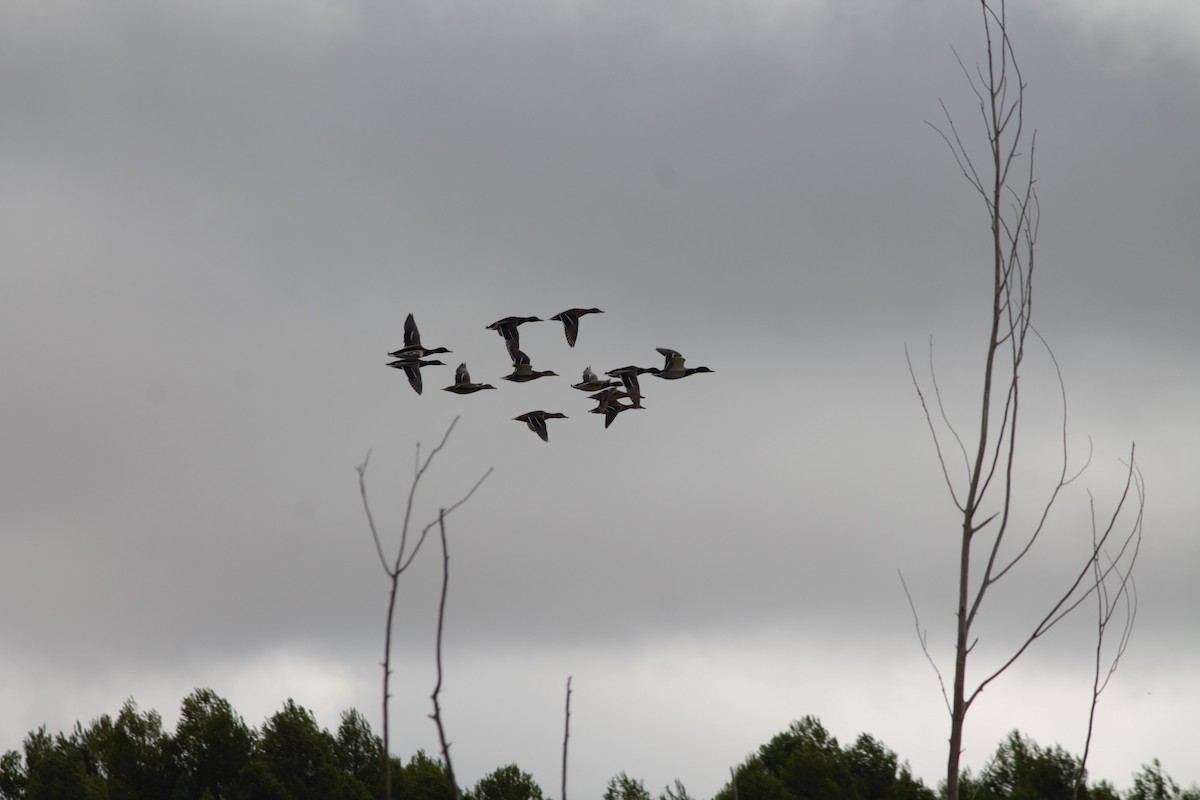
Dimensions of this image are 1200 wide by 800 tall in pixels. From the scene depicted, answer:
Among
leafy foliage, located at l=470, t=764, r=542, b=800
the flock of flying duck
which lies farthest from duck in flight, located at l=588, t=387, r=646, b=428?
leafy foliage, located at l=470, t=764, r=542, b=800

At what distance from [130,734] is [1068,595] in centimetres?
3806

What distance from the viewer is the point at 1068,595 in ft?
25.8

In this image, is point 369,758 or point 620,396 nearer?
point 620,396

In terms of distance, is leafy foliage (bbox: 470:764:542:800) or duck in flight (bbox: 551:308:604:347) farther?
leafy foliage (bbox: 470:764:542:800)

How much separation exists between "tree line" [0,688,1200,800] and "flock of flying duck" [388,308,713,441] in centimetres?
2357

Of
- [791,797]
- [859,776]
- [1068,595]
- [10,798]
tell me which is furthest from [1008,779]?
[1068,595]

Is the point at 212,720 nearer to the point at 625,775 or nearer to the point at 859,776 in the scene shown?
the point at 625,775

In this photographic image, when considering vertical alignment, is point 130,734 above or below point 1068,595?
above

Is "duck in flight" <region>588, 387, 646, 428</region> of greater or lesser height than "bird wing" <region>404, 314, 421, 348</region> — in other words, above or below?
below

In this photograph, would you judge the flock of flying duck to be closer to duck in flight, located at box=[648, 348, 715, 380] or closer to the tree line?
duck in flight, located at box=[648, 348, 715, 380]

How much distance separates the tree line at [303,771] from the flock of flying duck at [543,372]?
2357 cm

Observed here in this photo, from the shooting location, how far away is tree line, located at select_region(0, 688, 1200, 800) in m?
39.2

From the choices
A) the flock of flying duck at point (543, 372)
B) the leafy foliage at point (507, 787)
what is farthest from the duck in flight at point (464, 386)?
the leafy foliage at point (507, 787)

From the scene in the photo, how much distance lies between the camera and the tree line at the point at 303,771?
129ft
